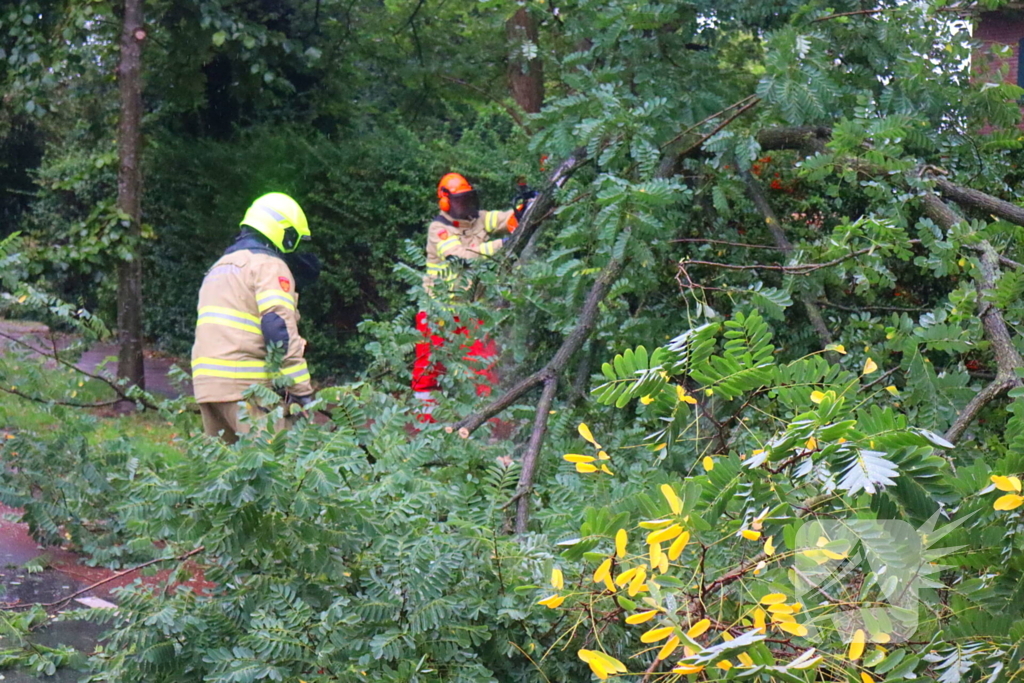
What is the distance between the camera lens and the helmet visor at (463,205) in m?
8.60

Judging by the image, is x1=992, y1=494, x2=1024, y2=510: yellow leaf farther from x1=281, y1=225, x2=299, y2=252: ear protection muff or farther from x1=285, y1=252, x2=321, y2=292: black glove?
x1=285, y1=252, x2=321, y2=292: black glove

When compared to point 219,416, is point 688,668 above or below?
above

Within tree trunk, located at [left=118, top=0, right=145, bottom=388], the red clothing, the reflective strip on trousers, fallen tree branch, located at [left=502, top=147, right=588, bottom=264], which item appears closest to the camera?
the red clothing

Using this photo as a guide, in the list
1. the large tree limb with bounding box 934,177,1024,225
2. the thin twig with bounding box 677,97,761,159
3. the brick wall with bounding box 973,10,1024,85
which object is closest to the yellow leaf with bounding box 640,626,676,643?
the large tree limb with bounding box 934,177,1024,225

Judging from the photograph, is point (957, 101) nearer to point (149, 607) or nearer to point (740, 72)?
point (740, 72)

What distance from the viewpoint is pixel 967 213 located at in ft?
12.1

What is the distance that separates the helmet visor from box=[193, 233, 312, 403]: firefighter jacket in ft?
8.98

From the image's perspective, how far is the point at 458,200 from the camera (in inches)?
339

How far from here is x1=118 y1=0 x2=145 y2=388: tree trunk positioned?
9648 mm

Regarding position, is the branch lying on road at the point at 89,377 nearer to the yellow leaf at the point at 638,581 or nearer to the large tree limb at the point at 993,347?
the large tree limb at the point at 993,347

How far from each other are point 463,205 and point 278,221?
2618 millimetres

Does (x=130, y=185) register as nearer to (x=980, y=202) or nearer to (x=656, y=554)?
(x=980, y=202)

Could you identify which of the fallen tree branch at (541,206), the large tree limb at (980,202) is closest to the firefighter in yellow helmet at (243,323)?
the fallen tree branch at (541,206)

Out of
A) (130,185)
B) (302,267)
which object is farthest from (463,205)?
(130,185)
